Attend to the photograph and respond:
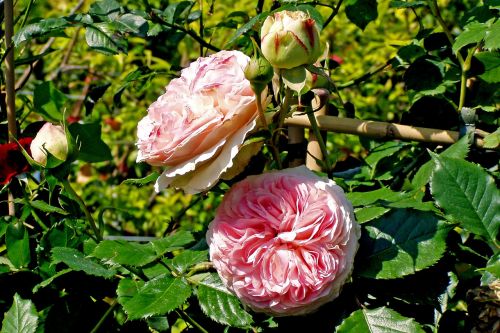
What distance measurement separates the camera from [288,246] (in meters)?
0.71

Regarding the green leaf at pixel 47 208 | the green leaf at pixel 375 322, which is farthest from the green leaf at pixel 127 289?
the green leaf at pixel 375 322

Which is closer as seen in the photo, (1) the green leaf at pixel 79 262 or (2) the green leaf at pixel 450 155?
(1) the green leaf at pixel 79 262

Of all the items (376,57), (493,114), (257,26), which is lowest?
(376,57)

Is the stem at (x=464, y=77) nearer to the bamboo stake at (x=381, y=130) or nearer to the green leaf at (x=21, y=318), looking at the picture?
the bamboo stake at (x=381, y=130)

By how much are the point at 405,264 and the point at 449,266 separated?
70 millimetres

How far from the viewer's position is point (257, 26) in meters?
1.06

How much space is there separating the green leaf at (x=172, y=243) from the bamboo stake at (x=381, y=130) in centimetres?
24

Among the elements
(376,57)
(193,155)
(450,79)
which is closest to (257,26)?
(450,79)

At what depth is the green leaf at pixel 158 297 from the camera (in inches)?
27.9

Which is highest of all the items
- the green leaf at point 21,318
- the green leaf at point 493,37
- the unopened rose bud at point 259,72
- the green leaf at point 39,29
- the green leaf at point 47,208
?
the unopened rose bud at point 259,72

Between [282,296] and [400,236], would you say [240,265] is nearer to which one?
[282,296]

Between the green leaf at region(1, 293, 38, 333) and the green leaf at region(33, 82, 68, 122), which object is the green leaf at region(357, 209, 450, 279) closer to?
the green leaf at region(1, 293, 38, 333)

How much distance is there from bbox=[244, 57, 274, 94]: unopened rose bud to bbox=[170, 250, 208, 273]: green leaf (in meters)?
0.22

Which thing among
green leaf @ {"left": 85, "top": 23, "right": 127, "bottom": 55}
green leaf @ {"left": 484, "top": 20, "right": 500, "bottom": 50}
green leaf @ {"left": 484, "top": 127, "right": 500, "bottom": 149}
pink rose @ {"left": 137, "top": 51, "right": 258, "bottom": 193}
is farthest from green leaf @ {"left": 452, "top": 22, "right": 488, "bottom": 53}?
green leaf @ {"left": 85, "top": 23, "right": 127, "bottom": 55}
